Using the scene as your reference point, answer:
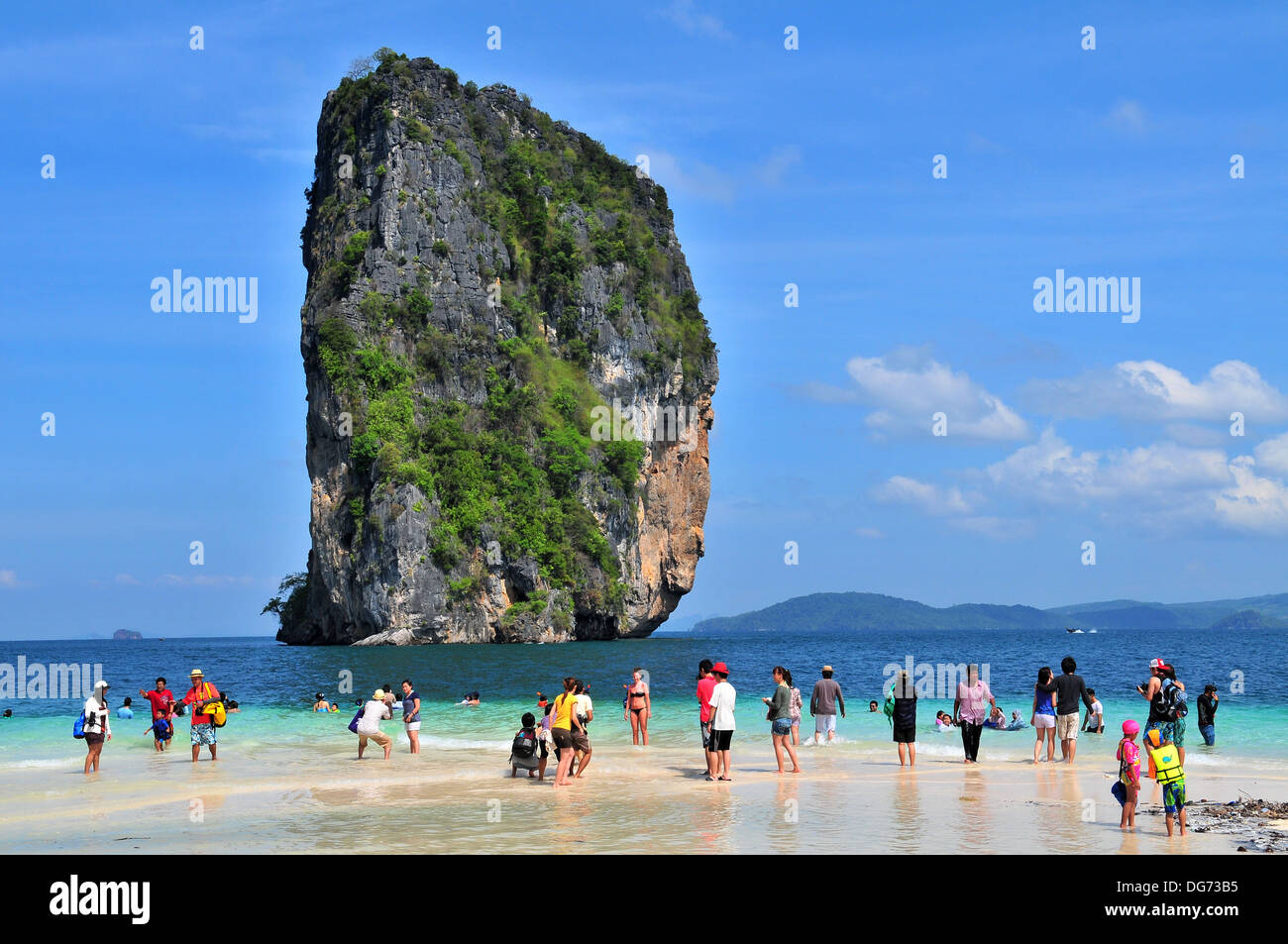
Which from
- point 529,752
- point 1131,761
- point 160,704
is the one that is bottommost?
point 529,752

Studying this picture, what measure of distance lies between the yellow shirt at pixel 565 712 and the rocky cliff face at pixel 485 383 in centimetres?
6111

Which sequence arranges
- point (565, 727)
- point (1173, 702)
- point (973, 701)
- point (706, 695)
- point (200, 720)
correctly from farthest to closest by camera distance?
point (200, 720)
point (973, 701)
point (706, 695)
point (565, 727)
point (1173, 702)

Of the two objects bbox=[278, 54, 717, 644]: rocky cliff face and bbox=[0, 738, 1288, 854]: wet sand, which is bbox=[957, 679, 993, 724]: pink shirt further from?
bbox=[278, 54, 717, 644]: rocky cliff face

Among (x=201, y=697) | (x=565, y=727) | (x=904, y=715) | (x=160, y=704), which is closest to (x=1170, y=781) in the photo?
(x=904, y=715)

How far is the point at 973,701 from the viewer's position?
1991 centimetres

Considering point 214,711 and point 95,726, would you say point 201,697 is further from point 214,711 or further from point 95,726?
point 95,726

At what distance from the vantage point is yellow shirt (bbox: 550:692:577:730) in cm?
1762

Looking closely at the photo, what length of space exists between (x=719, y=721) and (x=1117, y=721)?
17.0m

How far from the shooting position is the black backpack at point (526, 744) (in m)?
18.4

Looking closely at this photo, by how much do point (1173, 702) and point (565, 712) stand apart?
29.3 feet

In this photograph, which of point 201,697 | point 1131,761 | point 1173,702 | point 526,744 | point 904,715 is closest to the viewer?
point 1131,761

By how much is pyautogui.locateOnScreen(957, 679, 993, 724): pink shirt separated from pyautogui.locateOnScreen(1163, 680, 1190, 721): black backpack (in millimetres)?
3970
